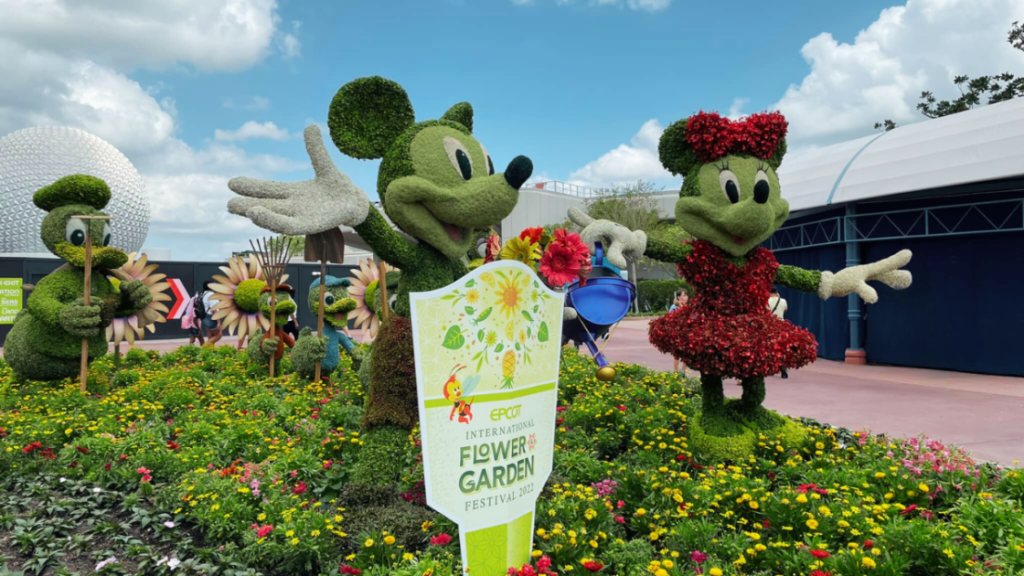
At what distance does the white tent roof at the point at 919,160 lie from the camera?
9.50 meters

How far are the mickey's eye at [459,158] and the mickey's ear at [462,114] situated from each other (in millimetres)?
649

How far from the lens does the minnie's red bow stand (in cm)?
491

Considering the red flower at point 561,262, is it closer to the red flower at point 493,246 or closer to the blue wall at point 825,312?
the red flower at point 493,246

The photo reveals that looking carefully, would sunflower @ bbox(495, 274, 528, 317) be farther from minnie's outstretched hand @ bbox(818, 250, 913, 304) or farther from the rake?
the rake

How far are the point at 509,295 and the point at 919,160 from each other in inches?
422

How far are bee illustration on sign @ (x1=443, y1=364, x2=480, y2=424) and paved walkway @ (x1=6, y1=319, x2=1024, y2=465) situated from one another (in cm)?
502

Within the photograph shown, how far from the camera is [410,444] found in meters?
4.11

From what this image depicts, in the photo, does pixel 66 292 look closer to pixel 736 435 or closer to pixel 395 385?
pixel 395 385

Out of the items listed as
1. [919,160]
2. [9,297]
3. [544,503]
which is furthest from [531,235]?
[9,297]

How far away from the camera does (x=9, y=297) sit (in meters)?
15.3

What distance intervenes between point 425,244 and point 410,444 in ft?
4.51

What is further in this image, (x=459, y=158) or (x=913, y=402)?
(x=913, y=402)

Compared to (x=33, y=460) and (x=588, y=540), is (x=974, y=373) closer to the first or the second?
(x=588, y=540)

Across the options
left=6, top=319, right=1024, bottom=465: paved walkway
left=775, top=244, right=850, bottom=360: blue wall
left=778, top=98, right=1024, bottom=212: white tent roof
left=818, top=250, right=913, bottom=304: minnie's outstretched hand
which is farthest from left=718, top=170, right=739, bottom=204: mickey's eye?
left=775, top=244, right=850, bottom=360: blue wall
